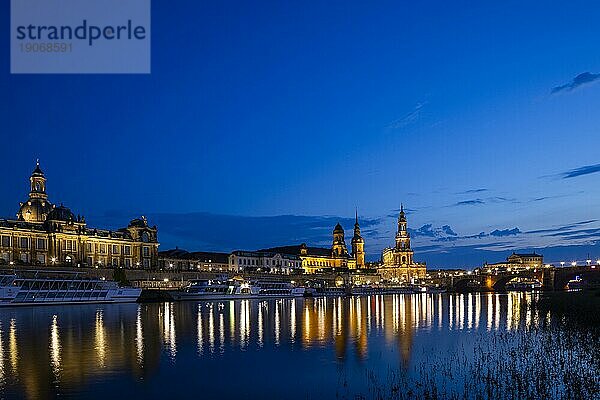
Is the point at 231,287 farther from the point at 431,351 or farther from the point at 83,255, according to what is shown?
the point at 431,351

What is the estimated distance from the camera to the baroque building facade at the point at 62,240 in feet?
473

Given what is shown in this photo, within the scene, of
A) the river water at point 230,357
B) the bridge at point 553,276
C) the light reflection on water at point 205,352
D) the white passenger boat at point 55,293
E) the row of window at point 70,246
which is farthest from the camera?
the bridge at point 553,276

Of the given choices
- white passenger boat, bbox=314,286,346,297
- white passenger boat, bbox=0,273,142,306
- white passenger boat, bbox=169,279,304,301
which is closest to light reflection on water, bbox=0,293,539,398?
white passenger boat, bbox=0,273,142,306

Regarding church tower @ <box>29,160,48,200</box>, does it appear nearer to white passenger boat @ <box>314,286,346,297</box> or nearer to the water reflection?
white passenger boat @ <box>314,286,346,297</box>

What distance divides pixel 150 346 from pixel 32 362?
8.04 meters

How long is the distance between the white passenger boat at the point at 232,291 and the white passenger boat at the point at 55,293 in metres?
12.2

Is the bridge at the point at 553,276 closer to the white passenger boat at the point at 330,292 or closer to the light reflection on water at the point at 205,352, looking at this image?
the white passenger boat at the point at 330,292

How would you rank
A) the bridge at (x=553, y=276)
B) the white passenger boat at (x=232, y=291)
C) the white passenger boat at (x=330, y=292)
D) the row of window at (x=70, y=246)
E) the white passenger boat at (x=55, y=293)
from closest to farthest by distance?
1. the white passenger boat at (x=55, y=293)
2. the white passenger boat at (x=232, y=291)
3. the row of window at (x=70, y=246)
4. the bridge at (x=553, y=276)
5. the white passenger boat at (x=330, y=292)

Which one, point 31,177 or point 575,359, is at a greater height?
point 31,177

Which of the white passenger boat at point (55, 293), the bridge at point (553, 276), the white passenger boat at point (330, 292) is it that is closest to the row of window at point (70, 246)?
the white passenger boat at point (55, 293)

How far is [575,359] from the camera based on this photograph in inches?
1130

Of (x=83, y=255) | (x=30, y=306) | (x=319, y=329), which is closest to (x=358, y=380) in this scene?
(x=319, y=329)

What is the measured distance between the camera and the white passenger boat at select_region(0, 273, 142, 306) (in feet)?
296

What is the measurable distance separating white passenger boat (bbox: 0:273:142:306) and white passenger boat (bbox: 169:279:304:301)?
12165 millimetres
